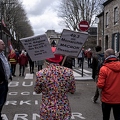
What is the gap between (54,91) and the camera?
328 centimetres

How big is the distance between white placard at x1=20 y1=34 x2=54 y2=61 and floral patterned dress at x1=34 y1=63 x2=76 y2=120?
0.21 metres

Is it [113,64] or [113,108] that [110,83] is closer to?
[113,64]

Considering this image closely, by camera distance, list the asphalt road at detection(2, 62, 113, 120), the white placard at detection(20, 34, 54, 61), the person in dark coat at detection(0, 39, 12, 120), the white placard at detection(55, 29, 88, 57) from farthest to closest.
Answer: the asphalt road at detection(2, 62, 113, 120) → the person in dark coat at detection(0, 39, 12, 120) → the white placard at detection(55, 29, 88, 57) → the white placard at detection(20, 34, 54, 61)

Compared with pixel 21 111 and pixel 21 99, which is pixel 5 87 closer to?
pixel 21 111

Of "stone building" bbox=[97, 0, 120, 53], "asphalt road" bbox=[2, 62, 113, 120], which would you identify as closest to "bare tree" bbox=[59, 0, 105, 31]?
"stone building" bbox=[97, 0, 120, 53]

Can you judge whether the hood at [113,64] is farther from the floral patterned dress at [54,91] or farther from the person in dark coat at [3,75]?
the person in dark coat at [3,75]

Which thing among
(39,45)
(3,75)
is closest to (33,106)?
(3,75)

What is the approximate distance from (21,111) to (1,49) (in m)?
1.99

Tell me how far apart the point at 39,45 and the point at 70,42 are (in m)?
0.48

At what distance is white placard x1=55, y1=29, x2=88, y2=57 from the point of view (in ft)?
11.8

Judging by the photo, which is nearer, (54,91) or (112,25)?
(54,91)

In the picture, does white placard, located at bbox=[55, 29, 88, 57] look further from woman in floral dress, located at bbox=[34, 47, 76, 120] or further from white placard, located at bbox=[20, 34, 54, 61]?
woman in floral dress, located at bbox=[34, 47, 76, 120]

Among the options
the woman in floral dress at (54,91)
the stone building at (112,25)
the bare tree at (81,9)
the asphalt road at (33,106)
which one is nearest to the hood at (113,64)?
the woman in floral dress at (54,91)

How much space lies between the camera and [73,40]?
3.66 meters
